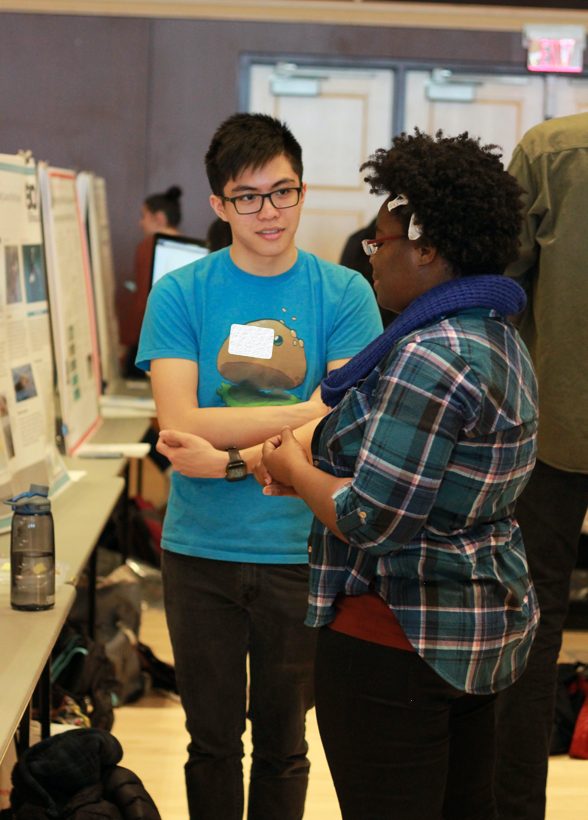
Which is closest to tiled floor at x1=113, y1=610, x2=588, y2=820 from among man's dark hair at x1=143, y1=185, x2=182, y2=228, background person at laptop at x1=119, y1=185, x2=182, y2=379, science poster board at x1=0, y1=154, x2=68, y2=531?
science poster board at x1=0, y1=154, x2=68, y2=531

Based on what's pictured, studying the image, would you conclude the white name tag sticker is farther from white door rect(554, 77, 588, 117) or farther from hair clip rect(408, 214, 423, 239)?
white door rect(554, 77, 588, 117)

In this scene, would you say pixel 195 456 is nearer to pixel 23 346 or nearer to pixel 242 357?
pixel 242 357

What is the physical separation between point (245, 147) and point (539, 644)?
1.19 metres

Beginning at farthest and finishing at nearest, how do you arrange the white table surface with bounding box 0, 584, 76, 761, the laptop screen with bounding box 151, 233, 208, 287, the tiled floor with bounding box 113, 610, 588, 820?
the laptop screen with bounding box 151, 233, 208, 287, the tiled floor with bounding box 113, 610, 588, 820, the white table surface with bounding box 0, 584, 76, 761

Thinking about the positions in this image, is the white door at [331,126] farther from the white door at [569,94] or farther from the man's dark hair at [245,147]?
the man's dark hair at [245,147]

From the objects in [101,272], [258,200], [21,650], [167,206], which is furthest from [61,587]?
[167,206]

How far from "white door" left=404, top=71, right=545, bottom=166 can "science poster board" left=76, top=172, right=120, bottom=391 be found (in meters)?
2.42

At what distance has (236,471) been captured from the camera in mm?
1634

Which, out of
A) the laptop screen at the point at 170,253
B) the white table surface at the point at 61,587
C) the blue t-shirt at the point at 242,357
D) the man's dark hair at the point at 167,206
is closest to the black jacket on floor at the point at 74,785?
the white table surface at the point at 61,587

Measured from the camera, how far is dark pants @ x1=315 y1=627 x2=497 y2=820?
1.17m

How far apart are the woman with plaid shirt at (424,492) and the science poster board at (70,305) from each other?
201cm

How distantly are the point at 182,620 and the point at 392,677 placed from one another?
63 centimetres

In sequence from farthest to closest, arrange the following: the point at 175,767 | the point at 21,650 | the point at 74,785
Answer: the point at 175,767
the point at 74,785
the point at 21,650

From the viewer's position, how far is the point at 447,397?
1086 mm
